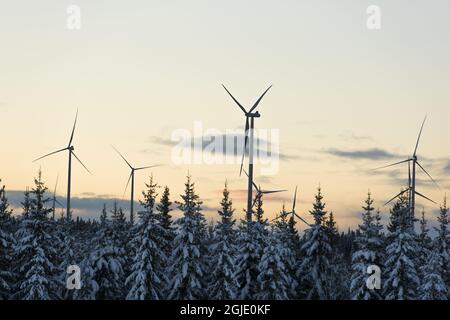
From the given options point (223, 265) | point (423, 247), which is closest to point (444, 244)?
point (423, 247)

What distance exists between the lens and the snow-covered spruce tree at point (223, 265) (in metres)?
59.8

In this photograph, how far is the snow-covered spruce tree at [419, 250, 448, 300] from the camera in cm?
6241

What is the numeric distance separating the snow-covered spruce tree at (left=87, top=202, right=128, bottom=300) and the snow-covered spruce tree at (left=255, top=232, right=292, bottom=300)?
39.8 ft

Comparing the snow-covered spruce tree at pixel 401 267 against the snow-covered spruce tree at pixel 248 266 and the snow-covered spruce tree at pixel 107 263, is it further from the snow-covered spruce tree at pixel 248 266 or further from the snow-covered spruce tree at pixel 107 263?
the snow-covered spruce tree at pixel 107 263

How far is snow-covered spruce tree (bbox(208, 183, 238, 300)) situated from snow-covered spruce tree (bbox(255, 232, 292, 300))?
7.92 ft

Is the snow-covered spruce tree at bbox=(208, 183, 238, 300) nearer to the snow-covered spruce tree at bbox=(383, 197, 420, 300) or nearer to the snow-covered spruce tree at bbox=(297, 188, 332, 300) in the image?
the snow-covered spruce tree at bbox=(297, 188, 332, 300)

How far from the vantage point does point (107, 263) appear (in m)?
58.2

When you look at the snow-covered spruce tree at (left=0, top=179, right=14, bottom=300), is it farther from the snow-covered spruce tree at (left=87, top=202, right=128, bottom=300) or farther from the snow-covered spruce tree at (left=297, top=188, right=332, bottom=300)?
the snow-covered spruce tree at (left=297, top=188, right=332, bottom=300)

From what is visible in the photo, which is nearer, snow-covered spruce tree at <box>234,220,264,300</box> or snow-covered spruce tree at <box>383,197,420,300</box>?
snow-covered spruce tree at <box>383,197,420,300</box>

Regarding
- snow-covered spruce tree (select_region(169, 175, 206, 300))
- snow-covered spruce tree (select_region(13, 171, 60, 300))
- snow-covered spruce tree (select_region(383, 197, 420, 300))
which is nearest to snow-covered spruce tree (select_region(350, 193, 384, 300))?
snow-covered spruce tree (select_region(383, 197, 420, 300))

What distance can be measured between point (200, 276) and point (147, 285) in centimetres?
477

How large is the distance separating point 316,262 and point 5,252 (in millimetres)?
27492

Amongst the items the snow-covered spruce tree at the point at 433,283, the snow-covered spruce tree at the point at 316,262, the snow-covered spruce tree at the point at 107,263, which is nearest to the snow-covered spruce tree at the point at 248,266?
the snow-covered spruce tree at the point at 316,262
